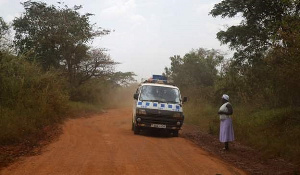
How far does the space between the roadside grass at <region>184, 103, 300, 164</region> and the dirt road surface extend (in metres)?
2.11

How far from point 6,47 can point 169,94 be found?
7572 millimetres

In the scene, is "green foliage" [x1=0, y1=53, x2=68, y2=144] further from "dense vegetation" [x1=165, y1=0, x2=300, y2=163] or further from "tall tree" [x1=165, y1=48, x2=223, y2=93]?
"tall tree" [x1=165, y1=48, x2=223, y2=93]

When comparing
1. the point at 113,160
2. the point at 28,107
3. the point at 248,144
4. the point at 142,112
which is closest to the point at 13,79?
the point at 28,107

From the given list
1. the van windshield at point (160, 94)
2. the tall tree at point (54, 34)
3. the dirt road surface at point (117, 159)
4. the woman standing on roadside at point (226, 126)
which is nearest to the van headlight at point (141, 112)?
the van windshield at point (160, 94)

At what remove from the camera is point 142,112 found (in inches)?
509

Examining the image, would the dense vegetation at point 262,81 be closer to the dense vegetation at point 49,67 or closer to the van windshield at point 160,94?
the van windshield at point 160,94

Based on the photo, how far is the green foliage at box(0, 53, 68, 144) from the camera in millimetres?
10984

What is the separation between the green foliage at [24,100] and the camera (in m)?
11.0

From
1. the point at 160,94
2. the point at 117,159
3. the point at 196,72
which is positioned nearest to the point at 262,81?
the point at 160,94

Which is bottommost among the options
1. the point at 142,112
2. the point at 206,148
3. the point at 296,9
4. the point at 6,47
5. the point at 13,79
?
the point at 206,148

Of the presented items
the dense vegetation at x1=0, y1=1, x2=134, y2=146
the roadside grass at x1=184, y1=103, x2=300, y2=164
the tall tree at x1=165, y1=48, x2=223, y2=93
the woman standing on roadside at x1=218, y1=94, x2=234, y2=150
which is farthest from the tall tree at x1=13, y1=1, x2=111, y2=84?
the woman standing on roadside at x1=218, y1=94, x2=234, y2=150

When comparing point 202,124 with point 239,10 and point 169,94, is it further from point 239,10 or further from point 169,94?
point 239,10

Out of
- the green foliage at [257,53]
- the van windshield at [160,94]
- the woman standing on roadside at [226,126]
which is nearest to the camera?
the woman standing on roadside at [226,126]

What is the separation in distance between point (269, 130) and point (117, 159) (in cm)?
659
